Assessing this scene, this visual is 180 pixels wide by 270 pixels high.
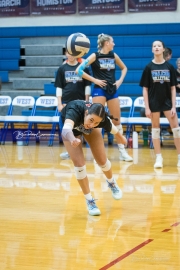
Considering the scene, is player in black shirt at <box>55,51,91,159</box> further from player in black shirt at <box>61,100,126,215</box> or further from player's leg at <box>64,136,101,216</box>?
player's leg at <box>64,136,101,216</box>

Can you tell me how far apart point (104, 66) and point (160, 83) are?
1003mm

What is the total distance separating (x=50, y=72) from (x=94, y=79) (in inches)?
254

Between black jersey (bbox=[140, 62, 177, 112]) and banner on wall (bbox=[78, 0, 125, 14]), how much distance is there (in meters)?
6.98

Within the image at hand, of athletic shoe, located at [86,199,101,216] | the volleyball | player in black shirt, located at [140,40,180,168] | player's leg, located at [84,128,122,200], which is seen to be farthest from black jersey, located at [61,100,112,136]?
player in black shirt, located at [140,40,180,168]

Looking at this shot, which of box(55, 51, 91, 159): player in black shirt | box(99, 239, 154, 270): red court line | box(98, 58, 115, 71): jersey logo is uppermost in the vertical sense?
box(98, 58, 115, 71): jersey logo

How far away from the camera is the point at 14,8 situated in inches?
643

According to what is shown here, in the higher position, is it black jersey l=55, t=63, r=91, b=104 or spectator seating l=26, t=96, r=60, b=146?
black jersey l=55, t=63, r=91, b=104

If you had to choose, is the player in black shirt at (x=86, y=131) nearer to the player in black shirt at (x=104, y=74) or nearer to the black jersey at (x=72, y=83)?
the player in black shirt at (x=104, y=74)

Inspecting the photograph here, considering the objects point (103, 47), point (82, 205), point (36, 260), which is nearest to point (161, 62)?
point (103, 47)

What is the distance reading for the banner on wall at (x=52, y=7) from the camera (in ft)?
52.2

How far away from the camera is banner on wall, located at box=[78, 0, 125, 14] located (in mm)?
15445

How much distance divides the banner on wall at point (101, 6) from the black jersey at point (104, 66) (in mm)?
6458

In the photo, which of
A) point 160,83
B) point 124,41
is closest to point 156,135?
point 160,83

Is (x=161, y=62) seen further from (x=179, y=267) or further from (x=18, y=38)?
(x=18, y=38)
